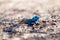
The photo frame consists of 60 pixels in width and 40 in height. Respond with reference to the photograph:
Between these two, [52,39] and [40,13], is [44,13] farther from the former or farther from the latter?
[52,39]

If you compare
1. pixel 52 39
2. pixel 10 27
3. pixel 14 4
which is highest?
pixel 14 4

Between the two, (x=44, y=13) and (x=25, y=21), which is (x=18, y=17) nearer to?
(x=25, y=21)

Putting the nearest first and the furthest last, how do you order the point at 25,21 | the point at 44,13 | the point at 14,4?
the point at 25,21, the point at 44,13, the point at 14,4

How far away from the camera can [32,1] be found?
4.87 metres

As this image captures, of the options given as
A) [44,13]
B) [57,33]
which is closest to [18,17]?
[44,13]

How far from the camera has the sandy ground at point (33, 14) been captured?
3.67 m

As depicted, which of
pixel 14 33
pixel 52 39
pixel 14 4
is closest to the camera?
pixel 52 39

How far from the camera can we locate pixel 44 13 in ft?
14.4

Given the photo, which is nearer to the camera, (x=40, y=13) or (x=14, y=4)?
(x=40, y=13)

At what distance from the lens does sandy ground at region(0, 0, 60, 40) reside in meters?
3.67

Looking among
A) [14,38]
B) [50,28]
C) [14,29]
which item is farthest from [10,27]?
[50,28]

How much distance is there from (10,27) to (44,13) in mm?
835

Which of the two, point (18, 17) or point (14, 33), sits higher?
point (18, 17)

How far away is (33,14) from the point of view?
4391 millimetres
